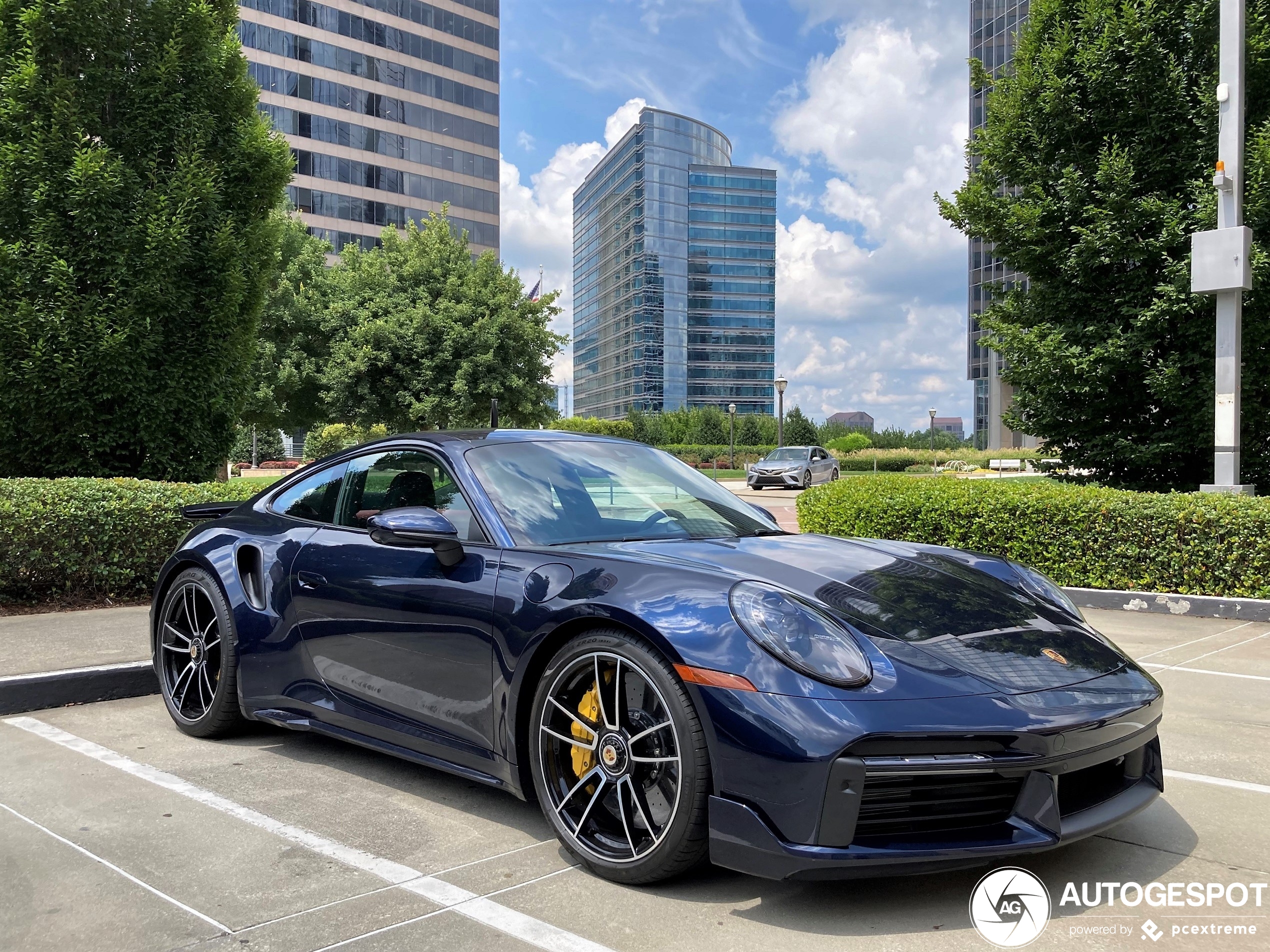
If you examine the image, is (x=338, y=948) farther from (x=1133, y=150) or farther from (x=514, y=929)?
(x=1133, y=150)

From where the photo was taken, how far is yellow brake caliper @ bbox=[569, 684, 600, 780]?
302 centimetres

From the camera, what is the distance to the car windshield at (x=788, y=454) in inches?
1284

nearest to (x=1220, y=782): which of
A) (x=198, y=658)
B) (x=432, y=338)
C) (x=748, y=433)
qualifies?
(x=198, y=658)

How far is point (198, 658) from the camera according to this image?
4.64 meters

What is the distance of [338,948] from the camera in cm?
256

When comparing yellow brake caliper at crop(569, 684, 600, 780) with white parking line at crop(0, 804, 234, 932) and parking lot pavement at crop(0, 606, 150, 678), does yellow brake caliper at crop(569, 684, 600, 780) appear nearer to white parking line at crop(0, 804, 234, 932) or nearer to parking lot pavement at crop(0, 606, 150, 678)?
white parking line at crop(0, 804, 234, 932)

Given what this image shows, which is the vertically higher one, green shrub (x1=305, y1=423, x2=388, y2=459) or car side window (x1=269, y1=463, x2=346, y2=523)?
green shrub (x1=305, y1=423, x2=388, y2=459)

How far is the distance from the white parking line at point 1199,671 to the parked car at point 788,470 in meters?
25.5

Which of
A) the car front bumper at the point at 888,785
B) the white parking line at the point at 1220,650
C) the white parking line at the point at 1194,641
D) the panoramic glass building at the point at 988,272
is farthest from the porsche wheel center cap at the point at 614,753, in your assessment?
the panoramic glass building at the point at 988,272

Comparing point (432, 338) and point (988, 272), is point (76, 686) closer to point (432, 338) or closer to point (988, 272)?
point (432, 338)

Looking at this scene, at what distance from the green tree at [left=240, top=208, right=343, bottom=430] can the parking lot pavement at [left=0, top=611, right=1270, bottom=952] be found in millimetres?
25273

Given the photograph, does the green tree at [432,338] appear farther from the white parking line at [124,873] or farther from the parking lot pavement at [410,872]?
the white parking line at [124,873]

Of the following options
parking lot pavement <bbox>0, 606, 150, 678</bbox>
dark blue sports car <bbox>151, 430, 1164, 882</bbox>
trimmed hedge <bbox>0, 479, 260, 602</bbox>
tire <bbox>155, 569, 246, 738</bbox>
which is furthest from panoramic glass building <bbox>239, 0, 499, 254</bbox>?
dark blue sports car <bbox>151, 430, 1164, 882</bbox>

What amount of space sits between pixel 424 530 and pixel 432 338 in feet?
84.5
